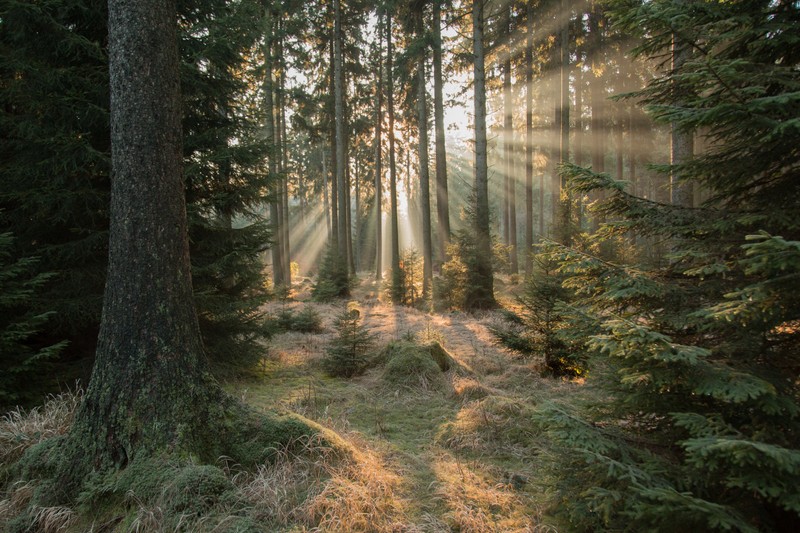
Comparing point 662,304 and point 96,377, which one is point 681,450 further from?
point 96,377

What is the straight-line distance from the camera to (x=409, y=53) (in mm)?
14672

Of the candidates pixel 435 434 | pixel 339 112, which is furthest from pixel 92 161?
pixel 339 112

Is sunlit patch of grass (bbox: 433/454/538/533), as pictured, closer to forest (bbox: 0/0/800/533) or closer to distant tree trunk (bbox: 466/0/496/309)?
forest (bbox: 0/0/800/533)

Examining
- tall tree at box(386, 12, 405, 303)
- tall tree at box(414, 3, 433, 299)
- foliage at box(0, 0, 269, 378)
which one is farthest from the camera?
tall tree at box(414, 3, 433, 299)

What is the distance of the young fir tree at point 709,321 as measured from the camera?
1.95m

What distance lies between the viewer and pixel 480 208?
12.5m

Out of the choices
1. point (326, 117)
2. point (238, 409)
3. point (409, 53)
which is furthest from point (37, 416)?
point (326, 117)

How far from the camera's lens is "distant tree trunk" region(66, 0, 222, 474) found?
3328mm

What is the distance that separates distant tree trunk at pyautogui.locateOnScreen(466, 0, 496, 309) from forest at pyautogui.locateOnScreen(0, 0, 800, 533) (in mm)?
3535

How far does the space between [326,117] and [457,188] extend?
37455 mm

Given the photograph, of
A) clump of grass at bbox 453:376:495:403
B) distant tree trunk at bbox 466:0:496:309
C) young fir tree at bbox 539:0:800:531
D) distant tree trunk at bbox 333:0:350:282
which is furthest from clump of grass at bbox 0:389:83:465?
distant tree trunk at bbox 333:0:350:282

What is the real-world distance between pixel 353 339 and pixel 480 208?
7087 mm

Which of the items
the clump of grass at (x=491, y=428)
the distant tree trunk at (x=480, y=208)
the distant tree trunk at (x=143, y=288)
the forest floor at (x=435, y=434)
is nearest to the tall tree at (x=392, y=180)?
the distant tree trunk at (x=480, y=208)

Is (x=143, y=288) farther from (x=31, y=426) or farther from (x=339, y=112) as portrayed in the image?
(x=339, y=112)
